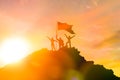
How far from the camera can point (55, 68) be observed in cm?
6469

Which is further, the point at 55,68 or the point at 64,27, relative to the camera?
the point at 64,27

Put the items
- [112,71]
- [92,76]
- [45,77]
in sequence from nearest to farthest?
[45,77] → [92,76] → [112,71]

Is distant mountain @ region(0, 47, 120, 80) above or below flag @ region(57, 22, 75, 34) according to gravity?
below

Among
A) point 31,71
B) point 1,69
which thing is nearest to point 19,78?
point 31,71

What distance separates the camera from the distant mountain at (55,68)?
211 feet

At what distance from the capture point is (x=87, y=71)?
67625mm

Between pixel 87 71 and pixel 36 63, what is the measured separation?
10.8 meters

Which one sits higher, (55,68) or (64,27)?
(64,27)

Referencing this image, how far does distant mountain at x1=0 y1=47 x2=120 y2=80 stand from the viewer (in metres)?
64.4

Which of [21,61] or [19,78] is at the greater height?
[21,61]

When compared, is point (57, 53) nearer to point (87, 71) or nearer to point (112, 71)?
point (87, 71)

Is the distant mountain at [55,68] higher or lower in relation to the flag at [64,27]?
lower

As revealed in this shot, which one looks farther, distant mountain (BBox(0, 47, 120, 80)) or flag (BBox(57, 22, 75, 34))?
flag (BBox(57, 22, 75, 34))

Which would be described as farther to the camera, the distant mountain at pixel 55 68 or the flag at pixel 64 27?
the flag at pixel 64 27
